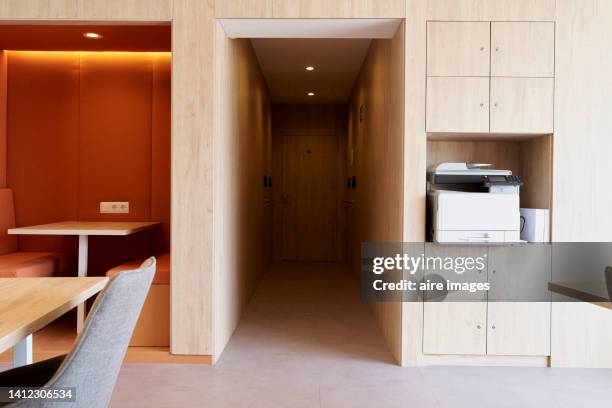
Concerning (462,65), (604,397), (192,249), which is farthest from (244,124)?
(604,397)

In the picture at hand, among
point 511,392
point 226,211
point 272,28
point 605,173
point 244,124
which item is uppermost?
point 272,28

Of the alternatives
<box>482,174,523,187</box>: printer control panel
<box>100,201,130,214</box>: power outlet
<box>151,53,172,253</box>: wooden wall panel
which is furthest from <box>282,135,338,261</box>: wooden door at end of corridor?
<box>482,174,523,187</box>: printer control panel

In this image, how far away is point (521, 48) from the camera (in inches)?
113

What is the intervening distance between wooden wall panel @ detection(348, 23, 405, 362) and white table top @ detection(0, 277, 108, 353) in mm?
2015

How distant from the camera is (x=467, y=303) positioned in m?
2.95

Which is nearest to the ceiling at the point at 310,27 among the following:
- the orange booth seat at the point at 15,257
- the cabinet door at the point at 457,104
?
the cabinet door at the point at 457,104

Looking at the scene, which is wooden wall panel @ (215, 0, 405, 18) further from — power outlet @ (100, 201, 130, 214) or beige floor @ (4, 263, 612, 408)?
beige floor @ (4, 263, 612, 408)

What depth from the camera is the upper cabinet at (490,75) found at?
9.45ft

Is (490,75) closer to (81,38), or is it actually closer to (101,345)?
(101,345)

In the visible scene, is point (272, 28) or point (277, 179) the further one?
point (277, 179)

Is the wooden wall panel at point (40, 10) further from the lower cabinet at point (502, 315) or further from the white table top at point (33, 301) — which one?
the lower cabinet at point (502, 315)

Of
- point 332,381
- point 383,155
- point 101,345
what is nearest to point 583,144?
point 383,155

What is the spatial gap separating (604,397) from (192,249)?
2.63 meters

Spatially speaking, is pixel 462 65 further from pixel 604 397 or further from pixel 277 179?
pixel 277 179
